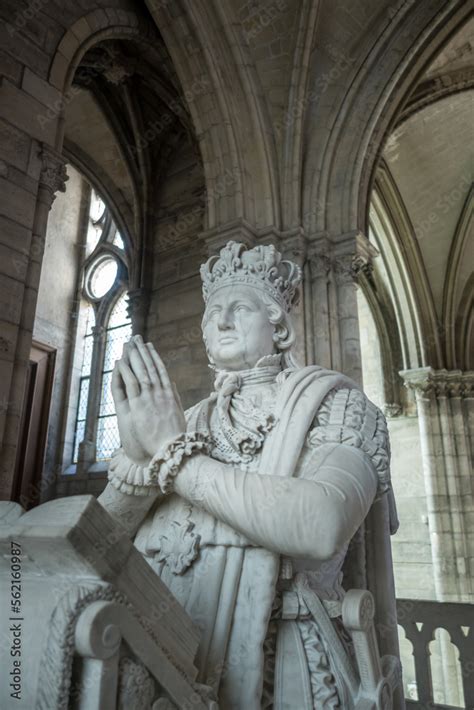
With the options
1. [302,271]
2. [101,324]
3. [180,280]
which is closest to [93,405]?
[101,324]

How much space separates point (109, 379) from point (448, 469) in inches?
263

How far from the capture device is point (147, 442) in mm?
1200

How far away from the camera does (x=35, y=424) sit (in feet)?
36.5

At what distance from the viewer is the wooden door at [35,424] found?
10.5 m

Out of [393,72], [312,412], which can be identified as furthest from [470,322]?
[312,412]

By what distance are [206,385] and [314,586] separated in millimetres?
5154

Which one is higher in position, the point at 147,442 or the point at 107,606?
the point at 147,442

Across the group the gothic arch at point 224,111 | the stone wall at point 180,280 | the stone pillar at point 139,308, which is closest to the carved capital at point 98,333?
the stone wall at point 180,280

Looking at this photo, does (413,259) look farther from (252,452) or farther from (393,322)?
(252,452)

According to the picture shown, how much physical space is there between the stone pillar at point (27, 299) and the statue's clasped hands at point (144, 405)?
2.75 meters

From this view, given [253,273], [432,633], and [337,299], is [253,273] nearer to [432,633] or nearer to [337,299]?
[432,633]

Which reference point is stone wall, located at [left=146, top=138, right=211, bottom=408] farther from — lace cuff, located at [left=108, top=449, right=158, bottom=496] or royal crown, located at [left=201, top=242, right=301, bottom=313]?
lace cuff, located at [left=108, top=449, right=158, bottom=496]

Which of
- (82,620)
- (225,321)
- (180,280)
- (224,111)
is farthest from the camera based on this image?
(180,280)

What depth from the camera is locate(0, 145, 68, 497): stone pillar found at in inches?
148
